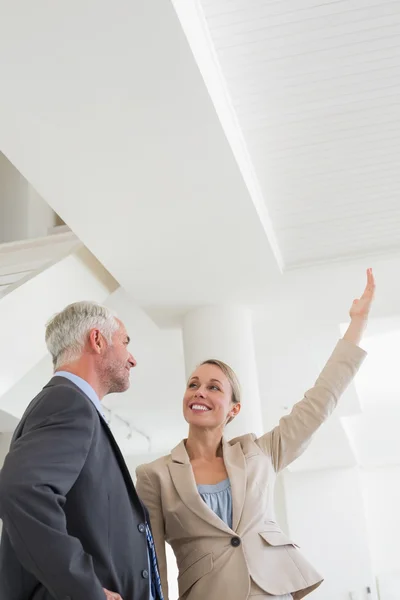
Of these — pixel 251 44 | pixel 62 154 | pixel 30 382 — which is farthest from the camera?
pixel 30 382

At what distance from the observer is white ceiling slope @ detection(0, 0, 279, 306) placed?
231cm

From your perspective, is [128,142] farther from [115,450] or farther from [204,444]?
[115,450]

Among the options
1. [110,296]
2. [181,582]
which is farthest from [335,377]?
[110,296]

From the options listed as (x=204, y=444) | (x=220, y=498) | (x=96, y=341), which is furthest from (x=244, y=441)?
(x=96, y=341)

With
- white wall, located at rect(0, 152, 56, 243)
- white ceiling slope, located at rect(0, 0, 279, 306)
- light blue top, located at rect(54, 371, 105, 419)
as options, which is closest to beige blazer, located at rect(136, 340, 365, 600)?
light blue top, located at rect(54, 371, 105, 419)

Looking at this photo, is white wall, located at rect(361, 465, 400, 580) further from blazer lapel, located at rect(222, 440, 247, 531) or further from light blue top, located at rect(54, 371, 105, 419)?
light blue top, located at rect(54, 371, 105, 419)

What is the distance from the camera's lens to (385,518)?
38.1 ft

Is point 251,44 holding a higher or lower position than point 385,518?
higher

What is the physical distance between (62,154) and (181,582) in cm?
183

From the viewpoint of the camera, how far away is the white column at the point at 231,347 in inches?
171

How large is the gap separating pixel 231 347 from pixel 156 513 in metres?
2.44

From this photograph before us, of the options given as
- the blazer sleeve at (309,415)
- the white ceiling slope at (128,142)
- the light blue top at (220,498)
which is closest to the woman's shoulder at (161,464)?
the light blue top at (220,498)

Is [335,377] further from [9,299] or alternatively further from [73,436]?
[9,299]

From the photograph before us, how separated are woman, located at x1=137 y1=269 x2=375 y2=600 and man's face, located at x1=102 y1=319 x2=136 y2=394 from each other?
0.40m
